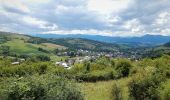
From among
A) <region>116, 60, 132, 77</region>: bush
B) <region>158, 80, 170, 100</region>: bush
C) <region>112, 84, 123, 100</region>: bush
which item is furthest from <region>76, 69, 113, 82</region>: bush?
<region>158, 80, 170, 100</region>: bush

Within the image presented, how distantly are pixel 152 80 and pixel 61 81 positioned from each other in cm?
1030

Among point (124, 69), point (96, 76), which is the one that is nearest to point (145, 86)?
point (96, 76)

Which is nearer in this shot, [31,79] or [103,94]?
[31,79]

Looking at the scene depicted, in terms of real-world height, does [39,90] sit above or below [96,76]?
above

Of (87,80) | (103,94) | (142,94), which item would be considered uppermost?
(142,94)

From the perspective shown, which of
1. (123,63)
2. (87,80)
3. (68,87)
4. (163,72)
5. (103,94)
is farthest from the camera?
(123,63)

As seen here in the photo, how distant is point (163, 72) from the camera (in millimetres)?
28016

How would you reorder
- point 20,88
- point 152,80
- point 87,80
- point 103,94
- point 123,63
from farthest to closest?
1. point 123,63
2. point 87,80
3. point 103,94
4. point 152,80
5. point 20,88

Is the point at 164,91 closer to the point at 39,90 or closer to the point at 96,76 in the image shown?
the point at 39,90

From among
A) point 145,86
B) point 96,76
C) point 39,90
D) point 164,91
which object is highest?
point 39,90

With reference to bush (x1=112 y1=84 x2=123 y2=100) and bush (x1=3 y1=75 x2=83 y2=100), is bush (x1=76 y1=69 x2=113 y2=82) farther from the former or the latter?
bush (x1=3 y1=75 x2=83 y2=100)

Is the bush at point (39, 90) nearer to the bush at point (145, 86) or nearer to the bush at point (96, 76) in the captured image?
the bush at point (145, 86)

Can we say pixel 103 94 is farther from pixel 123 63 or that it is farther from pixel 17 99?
pixel 123 63

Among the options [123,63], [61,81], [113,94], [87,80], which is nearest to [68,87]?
[61,81]
